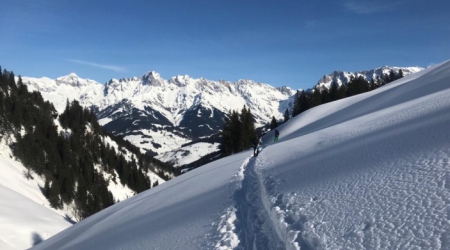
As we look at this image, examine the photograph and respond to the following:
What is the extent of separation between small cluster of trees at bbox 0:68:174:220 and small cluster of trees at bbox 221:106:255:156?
47.7 m

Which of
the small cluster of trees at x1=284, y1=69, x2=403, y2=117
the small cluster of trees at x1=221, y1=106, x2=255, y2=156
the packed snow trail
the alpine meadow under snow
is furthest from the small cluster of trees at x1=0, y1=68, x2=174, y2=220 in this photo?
the packed snow trail

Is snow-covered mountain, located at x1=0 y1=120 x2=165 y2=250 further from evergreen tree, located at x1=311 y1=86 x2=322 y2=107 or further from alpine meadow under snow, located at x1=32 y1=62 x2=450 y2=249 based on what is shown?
evergreen tree, located at x1=311 y1=86 x2=322 y2=107

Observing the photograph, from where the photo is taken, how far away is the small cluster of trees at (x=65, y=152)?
3233 inches

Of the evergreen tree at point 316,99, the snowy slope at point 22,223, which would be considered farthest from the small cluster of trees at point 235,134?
the evergreen tree at point 316,99

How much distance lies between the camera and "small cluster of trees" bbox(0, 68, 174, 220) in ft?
269

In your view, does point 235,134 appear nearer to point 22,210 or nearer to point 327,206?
point 22,210

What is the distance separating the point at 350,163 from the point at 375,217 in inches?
187

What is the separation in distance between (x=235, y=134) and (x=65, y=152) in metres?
65.0

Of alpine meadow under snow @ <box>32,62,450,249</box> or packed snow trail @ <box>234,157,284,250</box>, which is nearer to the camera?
alpine meadow under snow @ <box>32,62,450,249</box>

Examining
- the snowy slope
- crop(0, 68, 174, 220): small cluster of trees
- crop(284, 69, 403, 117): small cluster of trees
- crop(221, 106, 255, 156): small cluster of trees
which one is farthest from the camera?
crop(0, 68, 174, 220): small cluster of trees

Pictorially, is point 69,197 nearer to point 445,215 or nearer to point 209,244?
point 209,244

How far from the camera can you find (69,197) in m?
82.0

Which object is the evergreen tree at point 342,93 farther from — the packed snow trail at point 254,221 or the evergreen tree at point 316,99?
the packed snow trail at point 254,221

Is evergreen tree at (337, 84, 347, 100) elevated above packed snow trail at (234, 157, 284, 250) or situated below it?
above
